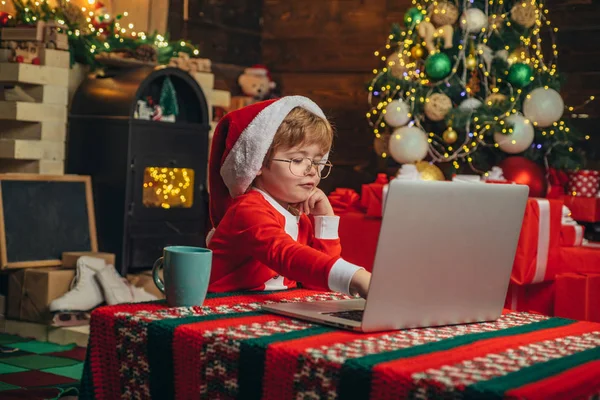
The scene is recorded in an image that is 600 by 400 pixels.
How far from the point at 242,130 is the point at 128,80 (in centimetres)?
284

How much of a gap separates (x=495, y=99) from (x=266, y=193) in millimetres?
3335

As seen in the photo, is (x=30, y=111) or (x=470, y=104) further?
(x=470, y=104)

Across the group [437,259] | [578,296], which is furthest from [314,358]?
[578,296]

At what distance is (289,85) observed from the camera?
6543mm

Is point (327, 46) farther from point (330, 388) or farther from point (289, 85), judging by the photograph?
point (330, 388)

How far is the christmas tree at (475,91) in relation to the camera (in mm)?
4886

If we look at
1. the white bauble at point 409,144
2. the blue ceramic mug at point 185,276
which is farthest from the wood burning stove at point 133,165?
the blue ceramic mug at point 185,276

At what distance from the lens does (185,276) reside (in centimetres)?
146

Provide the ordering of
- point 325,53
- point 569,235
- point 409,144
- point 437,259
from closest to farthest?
1. point 437,259
2. point 569,235
3. point 409,144
4. point 325,53

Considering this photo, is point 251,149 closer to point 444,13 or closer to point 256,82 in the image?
point 444,13

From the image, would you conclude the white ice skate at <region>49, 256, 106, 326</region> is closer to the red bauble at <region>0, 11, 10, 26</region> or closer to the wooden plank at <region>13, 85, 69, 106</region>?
the wooden plank at <region>13, 85, 69, 106</region>

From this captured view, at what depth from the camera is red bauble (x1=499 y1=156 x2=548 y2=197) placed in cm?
470

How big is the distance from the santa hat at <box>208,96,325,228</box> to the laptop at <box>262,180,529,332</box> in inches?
16.1

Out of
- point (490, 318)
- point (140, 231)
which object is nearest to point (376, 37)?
point (140, 231)
